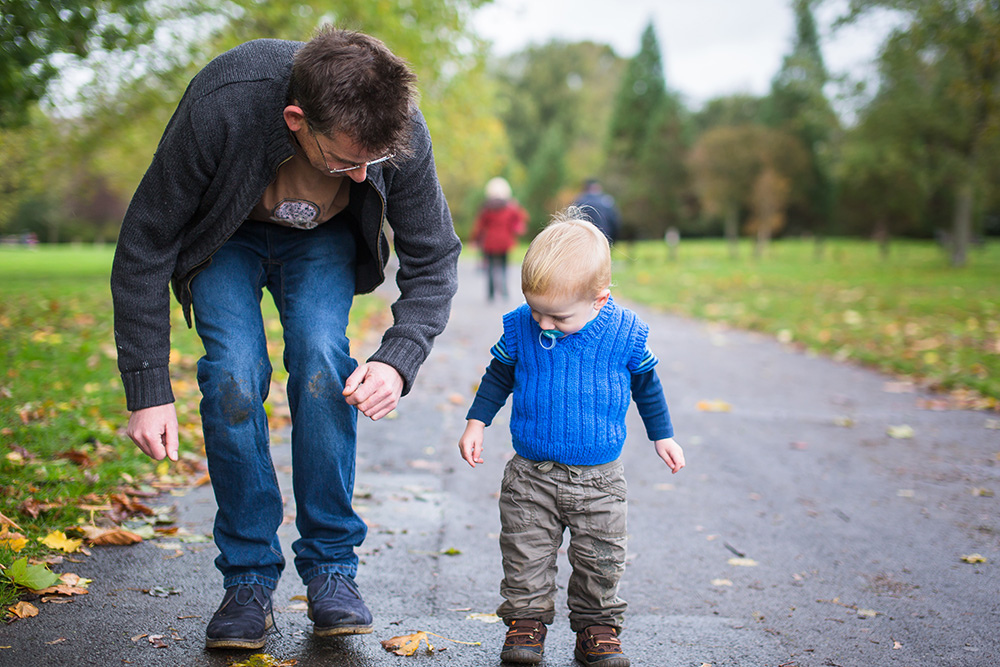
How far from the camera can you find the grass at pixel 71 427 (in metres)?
3.22

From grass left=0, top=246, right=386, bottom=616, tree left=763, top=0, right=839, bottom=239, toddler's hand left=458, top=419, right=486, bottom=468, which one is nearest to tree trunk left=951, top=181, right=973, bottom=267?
tree left=763, top=0, right=839, bottom=239

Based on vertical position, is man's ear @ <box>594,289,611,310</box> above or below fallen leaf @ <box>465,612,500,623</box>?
above

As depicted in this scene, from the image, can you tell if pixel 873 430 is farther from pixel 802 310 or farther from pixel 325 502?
pixel 802 310

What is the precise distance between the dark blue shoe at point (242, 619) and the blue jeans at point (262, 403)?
43 mm

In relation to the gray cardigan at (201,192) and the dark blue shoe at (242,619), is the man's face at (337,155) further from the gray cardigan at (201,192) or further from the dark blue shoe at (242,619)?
the dark blue shoe at (242,619)

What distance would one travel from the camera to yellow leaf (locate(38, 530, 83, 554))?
2.88 metres

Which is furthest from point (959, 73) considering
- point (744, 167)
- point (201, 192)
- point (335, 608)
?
point (335, 608)

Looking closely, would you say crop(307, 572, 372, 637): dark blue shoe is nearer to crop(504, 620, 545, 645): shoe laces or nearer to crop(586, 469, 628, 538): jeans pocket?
crop(504, 620, 545, 645): shoe laces

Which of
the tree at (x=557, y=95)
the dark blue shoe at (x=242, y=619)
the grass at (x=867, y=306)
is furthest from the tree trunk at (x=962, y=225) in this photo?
the tree at (x=557, y=95)

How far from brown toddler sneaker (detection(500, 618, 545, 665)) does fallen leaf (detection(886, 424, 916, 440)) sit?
379 cm

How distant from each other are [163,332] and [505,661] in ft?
4.54

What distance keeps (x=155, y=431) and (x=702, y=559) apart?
2.14 metres

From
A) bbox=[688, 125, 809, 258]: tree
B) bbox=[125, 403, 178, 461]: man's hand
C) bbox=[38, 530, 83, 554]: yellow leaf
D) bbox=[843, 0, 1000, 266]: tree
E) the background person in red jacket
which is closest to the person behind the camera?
bbox=[125, 403, 178, 461]: man's hand

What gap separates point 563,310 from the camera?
232 cm
